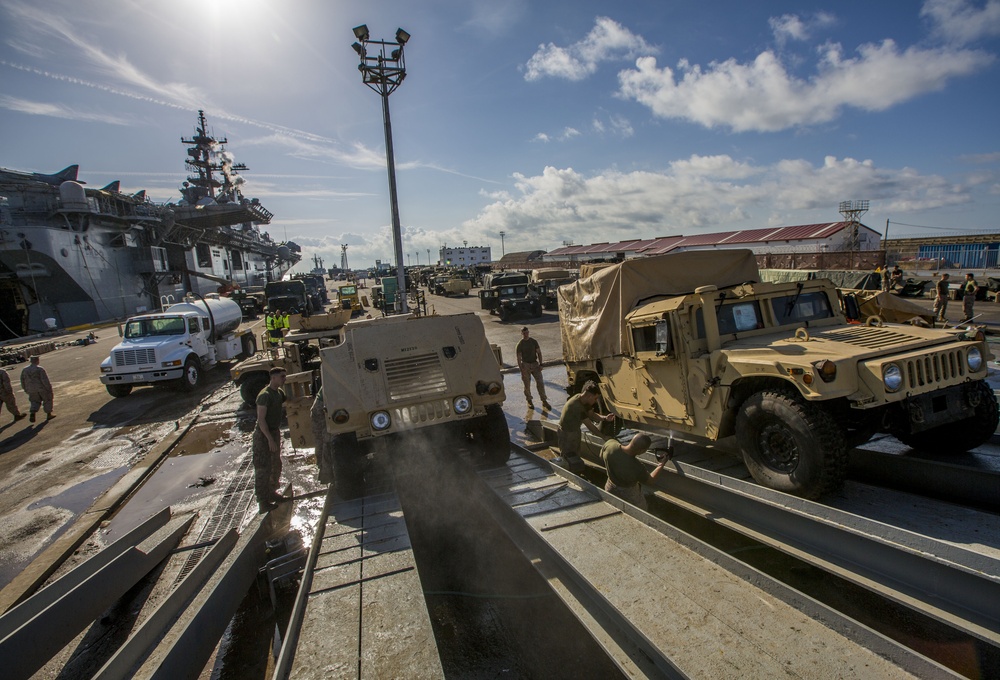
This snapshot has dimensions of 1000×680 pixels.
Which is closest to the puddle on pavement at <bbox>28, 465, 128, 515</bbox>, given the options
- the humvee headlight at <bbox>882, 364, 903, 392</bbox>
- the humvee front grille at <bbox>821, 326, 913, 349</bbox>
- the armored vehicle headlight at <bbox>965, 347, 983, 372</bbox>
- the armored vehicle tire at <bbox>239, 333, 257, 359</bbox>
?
the humvee headlight at <bbox>882, 364, 903, 392</bbox>

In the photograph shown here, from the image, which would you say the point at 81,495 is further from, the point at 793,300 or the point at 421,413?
the point at 793,300

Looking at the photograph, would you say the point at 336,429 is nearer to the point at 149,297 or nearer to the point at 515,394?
the point at 515,394

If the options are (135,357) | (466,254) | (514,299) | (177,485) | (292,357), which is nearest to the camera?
(177,485)

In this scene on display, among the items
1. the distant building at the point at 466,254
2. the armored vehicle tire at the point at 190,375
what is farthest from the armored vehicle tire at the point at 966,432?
the distant building at the point at 466,254

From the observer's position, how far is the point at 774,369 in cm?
455

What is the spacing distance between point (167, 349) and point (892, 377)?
1484 centimetres

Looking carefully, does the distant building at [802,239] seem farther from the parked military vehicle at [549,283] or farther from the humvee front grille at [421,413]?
the humvee front grille at [421,413]

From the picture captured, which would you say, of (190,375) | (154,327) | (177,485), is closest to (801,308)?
(177,485)

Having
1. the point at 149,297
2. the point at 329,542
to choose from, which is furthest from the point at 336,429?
the point at 149,297

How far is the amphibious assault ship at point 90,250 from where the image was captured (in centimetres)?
3066

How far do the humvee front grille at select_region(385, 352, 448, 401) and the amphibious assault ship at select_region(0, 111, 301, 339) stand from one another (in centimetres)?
2229

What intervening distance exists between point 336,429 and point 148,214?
148 feet

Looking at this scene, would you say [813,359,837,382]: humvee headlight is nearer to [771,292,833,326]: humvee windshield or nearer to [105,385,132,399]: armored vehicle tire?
[771,292,833,326]: humvee windshield

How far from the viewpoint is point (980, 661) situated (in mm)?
3355
